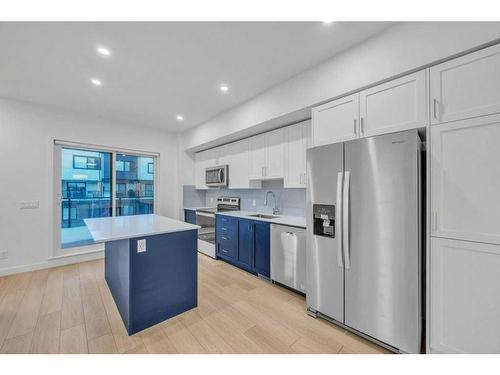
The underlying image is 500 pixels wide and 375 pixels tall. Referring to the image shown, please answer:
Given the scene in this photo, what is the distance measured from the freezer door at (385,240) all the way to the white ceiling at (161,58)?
1.12 meters

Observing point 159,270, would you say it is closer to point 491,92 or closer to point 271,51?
point 271,51

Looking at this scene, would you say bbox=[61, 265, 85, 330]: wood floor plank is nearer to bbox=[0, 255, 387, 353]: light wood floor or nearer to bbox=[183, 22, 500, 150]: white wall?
bbox=[0, 255, 387, 353]: light wood floor

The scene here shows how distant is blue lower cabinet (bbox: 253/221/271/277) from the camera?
3.07 meters

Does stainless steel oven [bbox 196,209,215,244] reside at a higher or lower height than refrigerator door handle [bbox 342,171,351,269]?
lower

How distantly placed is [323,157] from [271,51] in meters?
1.21

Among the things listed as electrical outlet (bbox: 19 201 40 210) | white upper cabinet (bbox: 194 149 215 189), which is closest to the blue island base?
electrical outlet (bbox: 19 201 40 210)

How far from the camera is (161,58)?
91.8 inches

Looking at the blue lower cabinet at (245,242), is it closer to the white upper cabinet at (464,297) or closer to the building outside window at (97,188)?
the white upper cabinet at (464,297)

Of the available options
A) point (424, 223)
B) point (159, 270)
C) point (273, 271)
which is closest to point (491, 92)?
point (424, 223)

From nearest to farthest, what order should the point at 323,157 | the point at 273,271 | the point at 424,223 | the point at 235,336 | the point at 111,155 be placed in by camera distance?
1. the point at 424,223
2. the point at 235,336
3. the point at 323,157
4. the point at 273,271
5. the point at 111,155

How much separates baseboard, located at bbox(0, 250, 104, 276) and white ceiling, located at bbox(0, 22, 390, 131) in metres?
2.65

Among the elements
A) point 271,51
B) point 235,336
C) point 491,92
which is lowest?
point 235,336

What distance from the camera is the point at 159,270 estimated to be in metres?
2.16

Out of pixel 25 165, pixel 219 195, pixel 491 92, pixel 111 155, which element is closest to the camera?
pixel 491 92
